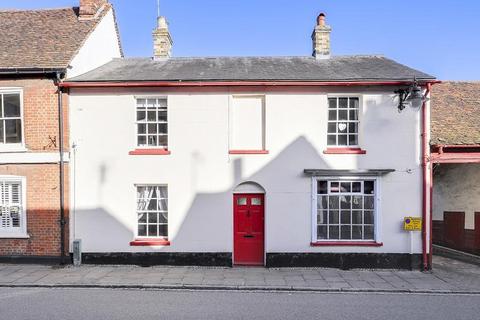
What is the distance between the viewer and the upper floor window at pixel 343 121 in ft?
34.9

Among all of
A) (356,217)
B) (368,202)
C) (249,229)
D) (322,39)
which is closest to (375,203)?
(368,202)

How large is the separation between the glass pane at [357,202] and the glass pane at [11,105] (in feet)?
35.4

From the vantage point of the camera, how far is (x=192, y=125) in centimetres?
1062

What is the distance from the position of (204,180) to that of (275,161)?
2257 mm

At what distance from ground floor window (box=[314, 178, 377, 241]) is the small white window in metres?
2.33

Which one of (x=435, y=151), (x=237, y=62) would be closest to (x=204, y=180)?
(x=237, y=62)

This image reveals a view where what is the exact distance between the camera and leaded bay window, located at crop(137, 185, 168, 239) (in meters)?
10.7

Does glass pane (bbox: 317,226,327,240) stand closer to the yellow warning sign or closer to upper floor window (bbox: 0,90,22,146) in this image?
the yellow warning sign

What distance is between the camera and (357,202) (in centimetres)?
1056

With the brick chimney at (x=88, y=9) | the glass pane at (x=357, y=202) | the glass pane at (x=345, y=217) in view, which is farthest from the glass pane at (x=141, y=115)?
the glass pane at (x=357, y=202)

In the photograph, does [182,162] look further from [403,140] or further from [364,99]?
[403,140]

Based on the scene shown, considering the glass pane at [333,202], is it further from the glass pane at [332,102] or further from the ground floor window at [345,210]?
the glass pane at [332,102]

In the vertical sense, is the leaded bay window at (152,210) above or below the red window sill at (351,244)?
above

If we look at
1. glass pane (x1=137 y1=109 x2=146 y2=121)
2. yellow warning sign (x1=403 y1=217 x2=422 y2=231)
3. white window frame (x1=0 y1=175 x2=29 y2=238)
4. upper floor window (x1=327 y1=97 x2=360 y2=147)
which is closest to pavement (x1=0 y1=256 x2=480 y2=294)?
white window frame (x1=0 y1=175 x2=29 y2=238)
